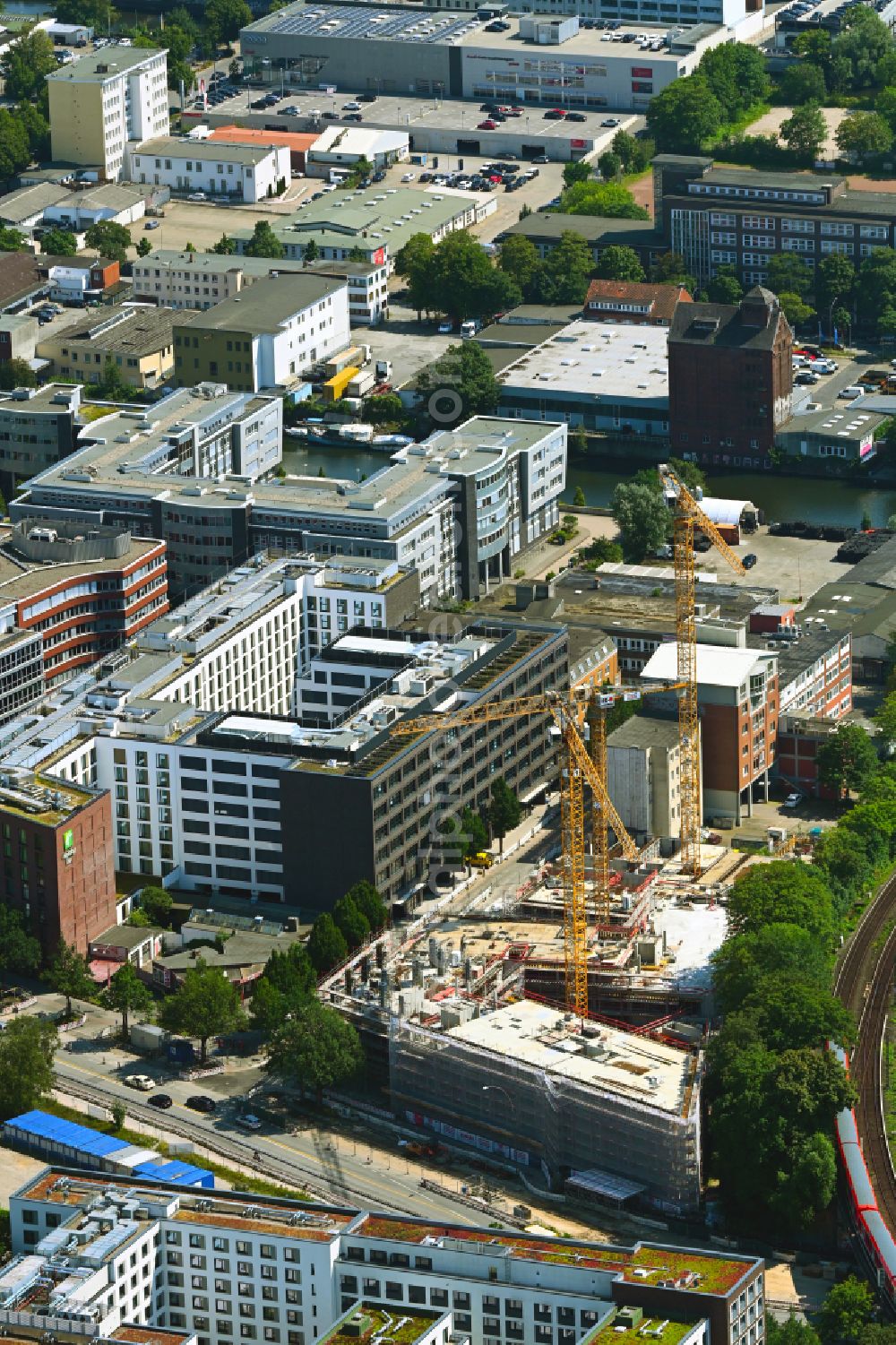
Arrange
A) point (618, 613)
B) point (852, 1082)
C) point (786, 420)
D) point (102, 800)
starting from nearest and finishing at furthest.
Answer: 1. point (852, 1082)
2. point (102, 800)
3. point (618, 613)
4. point (786, 420)

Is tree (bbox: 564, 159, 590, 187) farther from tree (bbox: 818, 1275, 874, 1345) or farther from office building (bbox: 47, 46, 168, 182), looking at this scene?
tree (bbox: 818, 1275, 874, 1345)

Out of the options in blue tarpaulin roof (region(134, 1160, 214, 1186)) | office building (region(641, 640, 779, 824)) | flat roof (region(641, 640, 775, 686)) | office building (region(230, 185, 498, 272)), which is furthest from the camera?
office building (region(230, 185, 498, 272))

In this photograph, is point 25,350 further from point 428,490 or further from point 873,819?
point 873,819

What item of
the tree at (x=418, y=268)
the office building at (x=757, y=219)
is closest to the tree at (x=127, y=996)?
the tree at (x=418, y=268)

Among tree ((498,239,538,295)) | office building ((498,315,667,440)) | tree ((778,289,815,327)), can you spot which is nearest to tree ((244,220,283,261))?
tree ((498,239,538,295))

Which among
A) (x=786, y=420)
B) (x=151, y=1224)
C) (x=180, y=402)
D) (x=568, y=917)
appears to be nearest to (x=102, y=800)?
→ (x=568, y=917)

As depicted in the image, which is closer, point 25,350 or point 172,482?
point 172,482

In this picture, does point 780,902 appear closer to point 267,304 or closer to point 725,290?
point 267,304
